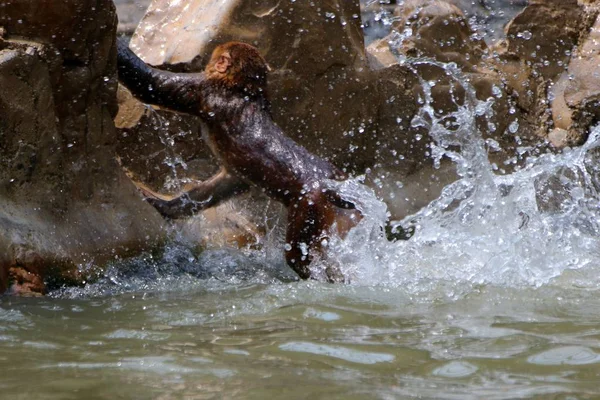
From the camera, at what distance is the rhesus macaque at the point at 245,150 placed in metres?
5.70

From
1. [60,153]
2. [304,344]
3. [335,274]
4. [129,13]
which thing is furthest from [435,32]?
[304,344]

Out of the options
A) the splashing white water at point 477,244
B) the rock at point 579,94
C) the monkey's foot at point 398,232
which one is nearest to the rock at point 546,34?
the rock at point 579,94

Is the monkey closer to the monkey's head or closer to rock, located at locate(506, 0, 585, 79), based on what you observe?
the monkey's head

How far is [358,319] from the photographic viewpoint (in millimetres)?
4305

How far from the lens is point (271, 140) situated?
6051mm

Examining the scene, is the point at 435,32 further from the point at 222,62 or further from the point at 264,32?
the point at 222,62

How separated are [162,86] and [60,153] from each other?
90 centimetres

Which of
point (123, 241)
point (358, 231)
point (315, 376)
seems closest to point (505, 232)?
point (358, 231)

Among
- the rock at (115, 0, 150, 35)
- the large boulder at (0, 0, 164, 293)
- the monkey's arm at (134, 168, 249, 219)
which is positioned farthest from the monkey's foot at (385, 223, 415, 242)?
the rock at (115, 0, 150, 35)

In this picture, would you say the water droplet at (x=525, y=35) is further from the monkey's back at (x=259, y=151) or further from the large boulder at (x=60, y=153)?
the large boulder at (x=60, y=153)

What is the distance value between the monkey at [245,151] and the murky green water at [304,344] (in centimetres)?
66

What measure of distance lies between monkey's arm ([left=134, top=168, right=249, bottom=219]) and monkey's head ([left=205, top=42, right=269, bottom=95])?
571mm

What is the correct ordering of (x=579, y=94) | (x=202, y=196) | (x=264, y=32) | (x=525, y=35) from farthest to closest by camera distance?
1. (x=525, y=35)
2. (x=579, y=94)
3. (x=264, y=32)
4. (x=202, y=196)

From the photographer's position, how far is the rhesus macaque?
18.7ft
